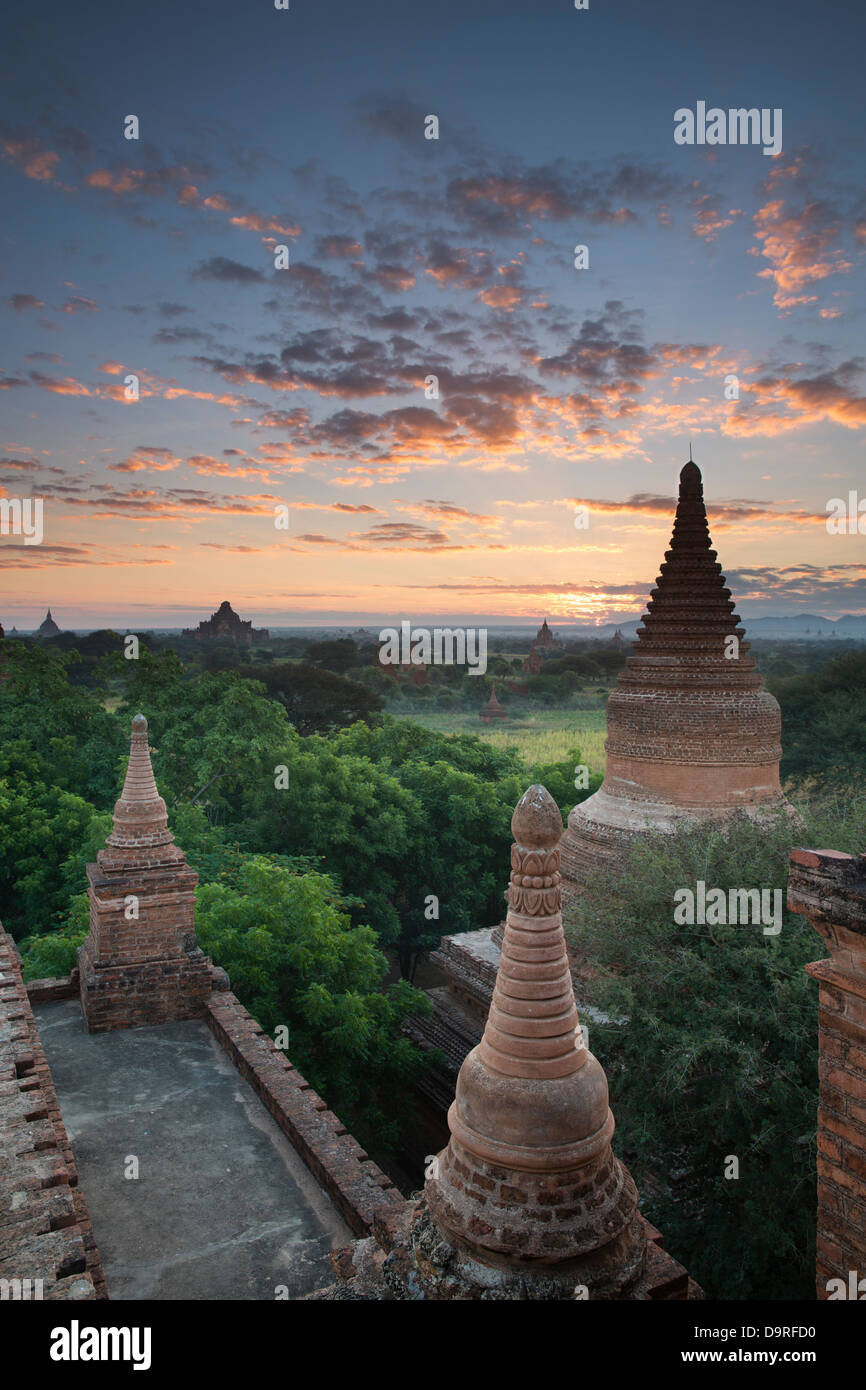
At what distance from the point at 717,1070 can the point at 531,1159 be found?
27.9ft

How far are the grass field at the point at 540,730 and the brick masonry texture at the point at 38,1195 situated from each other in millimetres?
33008

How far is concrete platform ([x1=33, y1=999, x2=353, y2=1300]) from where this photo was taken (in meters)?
8.33

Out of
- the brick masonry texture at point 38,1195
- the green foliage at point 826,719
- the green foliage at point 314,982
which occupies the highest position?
the green foliage at point 826,719

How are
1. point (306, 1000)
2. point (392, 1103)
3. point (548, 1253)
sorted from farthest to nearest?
1. point (392, 1103)
2. point (306, 1000)
3. point (548, 1253)

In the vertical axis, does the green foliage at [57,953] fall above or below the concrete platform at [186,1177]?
above

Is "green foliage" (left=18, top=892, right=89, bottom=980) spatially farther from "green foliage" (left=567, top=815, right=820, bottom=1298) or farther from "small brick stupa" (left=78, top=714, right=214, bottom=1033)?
"green foliage" (left=567, top=815, right=820, bottom=1298)

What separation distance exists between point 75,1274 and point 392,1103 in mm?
12063

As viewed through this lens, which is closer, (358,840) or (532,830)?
(532,830)

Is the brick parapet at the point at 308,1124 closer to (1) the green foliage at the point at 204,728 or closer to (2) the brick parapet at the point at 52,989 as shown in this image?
(2) the brick parapet at the point at 52,989

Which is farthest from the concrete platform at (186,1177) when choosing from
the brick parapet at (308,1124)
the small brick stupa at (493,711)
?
the small brick stupa at (493,711)

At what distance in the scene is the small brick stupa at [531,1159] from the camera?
4.93 metres

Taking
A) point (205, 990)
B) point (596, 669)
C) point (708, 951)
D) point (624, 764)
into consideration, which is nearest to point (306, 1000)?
point (205, 990)

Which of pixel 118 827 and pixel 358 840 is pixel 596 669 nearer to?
pixel 358 840

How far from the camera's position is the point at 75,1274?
6.85m
